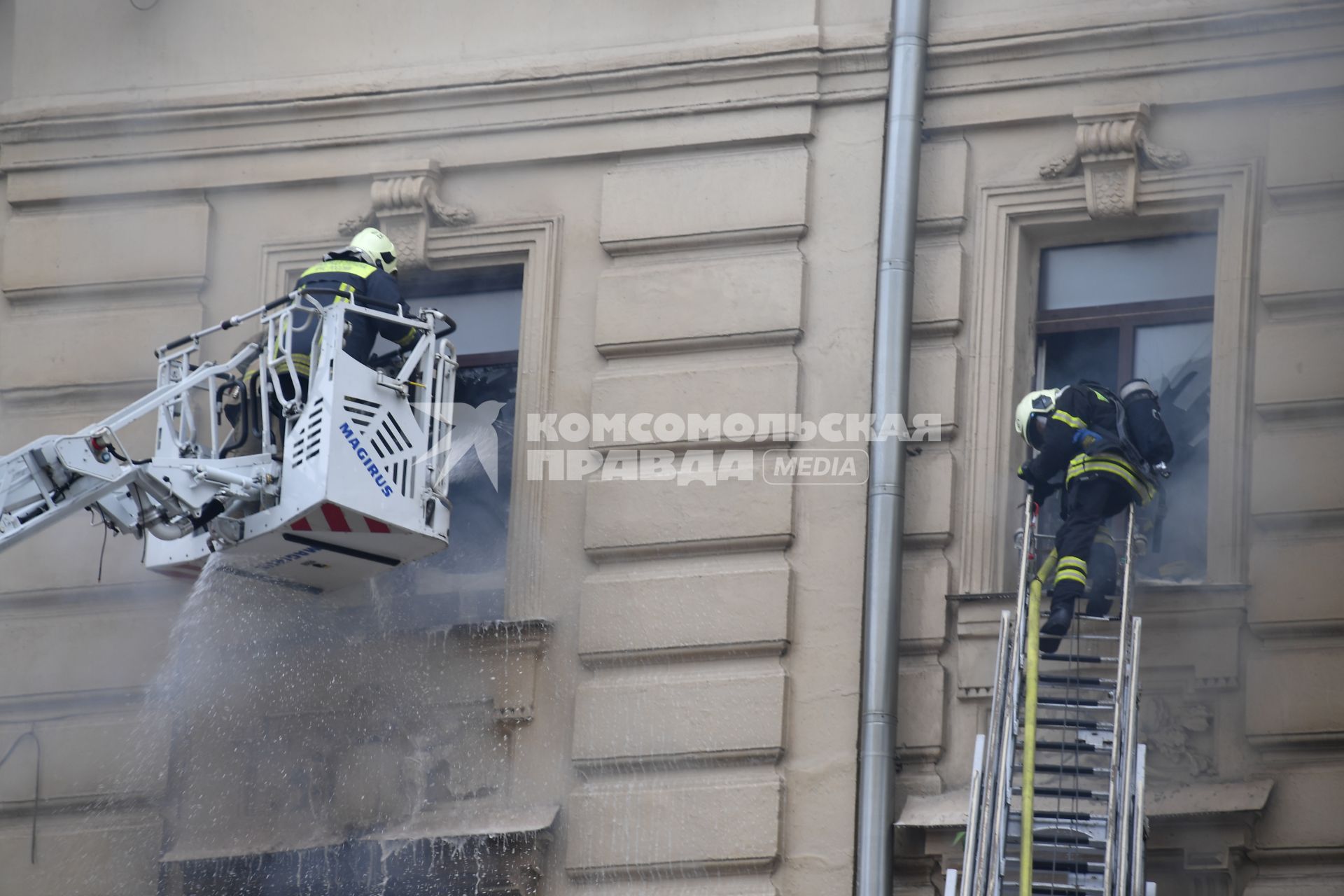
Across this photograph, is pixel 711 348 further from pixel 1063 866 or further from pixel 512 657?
pixel 1063 866

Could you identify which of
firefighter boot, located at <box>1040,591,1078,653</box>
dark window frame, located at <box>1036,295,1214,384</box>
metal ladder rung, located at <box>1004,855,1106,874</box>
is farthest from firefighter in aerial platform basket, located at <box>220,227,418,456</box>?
metal ladder rung, located at <box>1004,855,1106,874</box>

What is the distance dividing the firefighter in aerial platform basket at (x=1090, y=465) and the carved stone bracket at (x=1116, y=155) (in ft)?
3.90

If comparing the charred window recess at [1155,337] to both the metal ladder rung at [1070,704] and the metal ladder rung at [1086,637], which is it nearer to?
the metal ladder rung at [1086,637]

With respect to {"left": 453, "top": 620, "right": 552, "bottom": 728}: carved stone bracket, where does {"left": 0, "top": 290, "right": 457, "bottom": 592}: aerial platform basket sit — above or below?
above

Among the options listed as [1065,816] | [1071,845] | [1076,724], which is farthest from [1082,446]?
[1071,845]

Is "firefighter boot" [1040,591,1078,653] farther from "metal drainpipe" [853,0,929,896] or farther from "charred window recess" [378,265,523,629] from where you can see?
"charred window recess" [378,265,523,629]

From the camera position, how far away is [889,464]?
12.2 meters

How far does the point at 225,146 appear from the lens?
14.1 meters

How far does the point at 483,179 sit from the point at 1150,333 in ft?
12.6

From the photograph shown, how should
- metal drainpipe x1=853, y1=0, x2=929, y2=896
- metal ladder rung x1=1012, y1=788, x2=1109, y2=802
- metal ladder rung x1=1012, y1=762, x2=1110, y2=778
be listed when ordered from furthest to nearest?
metal drainpipe x1=853, y1=0, x2=929, y2=896
metal ladder rung x1=1012, y1=762, x2=1110, y2=778
metal ladder rung x1=1012, y1=788, x2=1109, y2=802

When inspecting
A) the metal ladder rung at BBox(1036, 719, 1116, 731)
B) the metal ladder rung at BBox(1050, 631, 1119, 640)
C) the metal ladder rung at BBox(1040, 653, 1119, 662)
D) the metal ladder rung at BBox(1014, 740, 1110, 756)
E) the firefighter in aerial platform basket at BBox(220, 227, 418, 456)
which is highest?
the firefighter in aerial platform basket at BBox(220, 227, 418, 456)

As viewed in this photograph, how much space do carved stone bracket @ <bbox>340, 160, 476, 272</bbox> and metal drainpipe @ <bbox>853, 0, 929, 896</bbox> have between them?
2520mm

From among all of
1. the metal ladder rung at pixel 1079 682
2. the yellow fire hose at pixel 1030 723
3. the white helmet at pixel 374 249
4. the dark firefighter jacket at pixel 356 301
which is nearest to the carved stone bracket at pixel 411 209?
the white helmet at pixel 374 249

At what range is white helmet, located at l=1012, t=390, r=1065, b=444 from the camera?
11711mm
